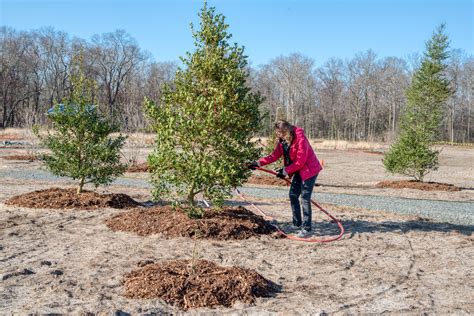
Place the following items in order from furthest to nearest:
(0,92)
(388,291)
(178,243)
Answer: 1. (0,92)
2. (178,243)
3. (388,291)

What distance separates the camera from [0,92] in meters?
69.6

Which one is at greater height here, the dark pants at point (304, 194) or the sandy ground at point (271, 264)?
the dark pants at point (304, 194)

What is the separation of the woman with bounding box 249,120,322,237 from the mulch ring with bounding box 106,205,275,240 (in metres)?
0.72

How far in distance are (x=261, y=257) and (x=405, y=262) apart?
6.16 feet

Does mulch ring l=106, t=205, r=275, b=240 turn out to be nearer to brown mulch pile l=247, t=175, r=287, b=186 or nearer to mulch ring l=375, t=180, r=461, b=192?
brown mulch pile l=247, t=175, r=287, b=186

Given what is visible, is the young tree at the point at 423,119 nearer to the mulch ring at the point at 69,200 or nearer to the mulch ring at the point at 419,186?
the mulch ring at the point at 419,186

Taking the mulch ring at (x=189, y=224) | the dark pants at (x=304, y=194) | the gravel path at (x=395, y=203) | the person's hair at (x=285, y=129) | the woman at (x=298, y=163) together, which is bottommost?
the gravel path at (x=395, y=203)

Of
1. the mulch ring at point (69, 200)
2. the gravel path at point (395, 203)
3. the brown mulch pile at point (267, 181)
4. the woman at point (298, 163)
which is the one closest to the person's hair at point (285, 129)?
the woman at point (298, 163)

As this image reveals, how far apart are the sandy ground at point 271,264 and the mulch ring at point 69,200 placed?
13.1 inches

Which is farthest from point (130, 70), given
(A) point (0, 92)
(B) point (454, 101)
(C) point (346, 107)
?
(B) point (454, 101)

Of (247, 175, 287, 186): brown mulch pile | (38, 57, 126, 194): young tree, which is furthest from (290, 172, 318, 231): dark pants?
(247, 175, 287, 186): brown mulch pile

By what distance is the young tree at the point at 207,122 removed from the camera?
23.4ft

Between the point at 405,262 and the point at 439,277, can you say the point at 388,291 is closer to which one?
the point at 439,277

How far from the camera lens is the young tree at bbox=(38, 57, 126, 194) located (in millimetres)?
10008
